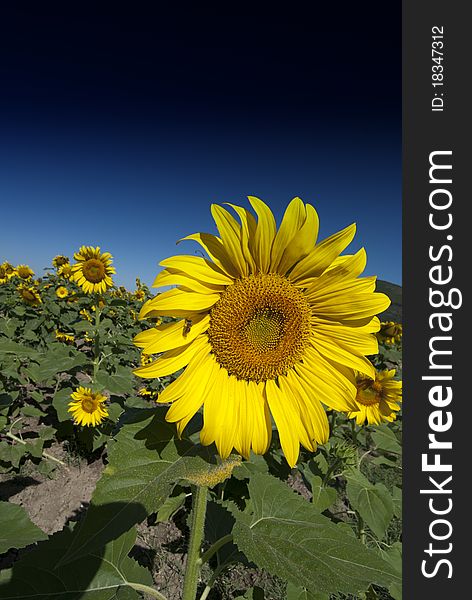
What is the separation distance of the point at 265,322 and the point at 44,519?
375 centimetres

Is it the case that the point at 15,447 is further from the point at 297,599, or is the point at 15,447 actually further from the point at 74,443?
the point at 297,599

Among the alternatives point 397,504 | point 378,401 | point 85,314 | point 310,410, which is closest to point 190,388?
point 310,410

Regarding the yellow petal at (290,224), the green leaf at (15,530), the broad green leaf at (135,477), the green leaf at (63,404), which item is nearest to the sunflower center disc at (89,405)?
the green leaf at (63,404)

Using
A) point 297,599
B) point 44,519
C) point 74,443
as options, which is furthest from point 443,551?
point 74,443

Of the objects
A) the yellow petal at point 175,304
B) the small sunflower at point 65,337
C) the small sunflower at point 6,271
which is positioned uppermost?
the small sunflower at point 6,271

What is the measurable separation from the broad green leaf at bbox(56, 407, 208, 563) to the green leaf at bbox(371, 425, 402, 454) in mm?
3119

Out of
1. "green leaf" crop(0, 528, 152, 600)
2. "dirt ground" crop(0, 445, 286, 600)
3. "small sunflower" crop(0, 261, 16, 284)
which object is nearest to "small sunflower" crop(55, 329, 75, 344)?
"small sunflower" crop(0, 261, 16, 284)

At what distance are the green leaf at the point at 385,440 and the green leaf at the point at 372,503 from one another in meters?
0.91

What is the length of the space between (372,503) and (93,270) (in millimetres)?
5057

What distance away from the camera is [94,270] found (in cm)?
612

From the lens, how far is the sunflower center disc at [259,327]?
5.27 ft

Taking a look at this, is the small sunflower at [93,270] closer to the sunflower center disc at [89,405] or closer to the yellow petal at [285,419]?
the sunflower center disc at [89,405]

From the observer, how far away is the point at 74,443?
5262 mm

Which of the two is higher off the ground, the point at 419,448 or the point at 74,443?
the point at 419,448
